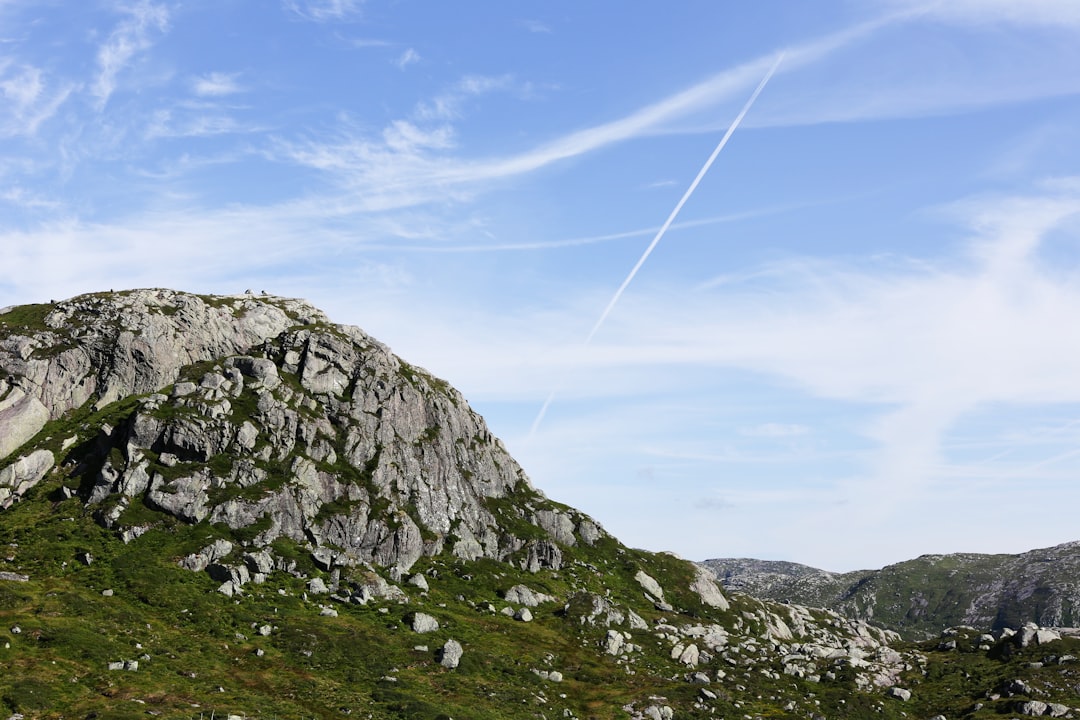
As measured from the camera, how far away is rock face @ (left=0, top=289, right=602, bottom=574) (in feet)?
435

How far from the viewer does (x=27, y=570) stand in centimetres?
10562

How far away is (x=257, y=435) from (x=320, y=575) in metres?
37.3

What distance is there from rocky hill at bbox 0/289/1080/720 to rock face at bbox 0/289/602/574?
0.57m

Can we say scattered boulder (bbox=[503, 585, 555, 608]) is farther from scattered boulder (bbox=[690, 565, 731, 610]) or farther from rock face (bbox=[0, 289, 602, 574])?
scattered boulder (bbox=[690, 565, 731, 610])

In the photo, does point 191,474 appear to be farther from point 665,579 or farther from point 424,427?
point 665,579

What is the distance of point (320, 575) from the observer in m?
129

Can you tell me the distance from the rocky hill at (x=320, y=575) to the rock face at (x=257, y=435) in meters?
0.57

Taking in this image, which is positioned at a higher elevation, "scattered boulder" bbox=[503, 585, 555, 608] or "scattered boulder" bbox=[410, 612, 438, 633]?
"scattered boulder" bbox=[503, 585, 555, 608]

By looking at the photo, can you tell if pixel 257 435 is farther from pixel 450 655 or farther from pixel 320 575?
pixel 450 655

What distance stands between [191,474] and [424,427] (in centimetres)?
6179

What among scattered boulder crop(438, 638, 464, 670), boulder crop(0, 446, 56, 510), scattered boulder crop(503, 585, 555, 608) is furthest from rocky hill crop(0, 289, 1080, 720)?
scattered boulder crop(503, 585, 555, 608)

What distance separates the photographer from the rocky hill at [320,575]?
91750 millimetres

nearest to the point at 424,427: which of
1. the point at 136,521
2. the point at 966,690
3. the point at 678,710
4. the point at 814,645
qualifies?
the point at 136,521

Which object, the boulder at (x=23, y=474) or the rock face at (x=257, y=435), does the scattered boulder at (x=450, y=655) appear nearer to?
the rock face at (x=257, y=435)
